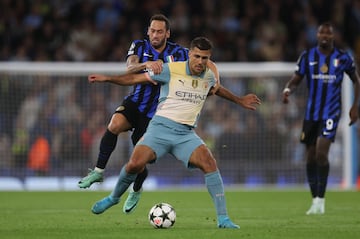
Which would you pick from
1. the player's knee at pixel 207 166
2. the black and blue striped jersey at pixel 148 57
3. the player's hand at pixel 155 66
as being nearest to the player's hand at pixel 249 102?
the player's knee at pixel 207 166

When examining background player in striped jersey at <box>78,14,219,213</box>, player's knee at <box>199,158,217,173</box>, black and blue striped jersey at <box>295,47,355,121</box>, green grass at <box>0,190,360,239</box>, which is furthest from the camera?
black and blue striped jersey at <box>295,47,355,121</box>

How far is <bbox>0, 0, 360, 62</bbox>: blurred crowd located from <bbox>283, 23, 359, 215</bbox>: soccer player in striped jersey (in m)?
8.60

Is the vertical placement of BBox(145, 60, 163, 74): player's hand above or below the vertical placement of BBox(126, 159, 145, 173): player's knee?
above

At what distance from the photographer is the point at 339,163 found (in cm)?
1877

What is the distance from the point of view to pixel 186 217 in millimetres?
11227

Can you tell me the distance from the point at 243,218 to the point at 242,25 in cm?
1150

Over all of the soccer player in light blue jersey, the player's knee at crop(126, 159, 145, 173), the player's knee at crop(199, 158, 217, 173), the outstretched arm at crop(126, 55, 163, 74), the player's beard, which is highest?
the player's beard

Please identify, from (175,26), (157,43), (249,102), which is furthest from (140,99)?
(175,26)

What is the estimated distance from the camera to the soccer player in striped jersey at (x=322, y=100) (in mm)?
12148

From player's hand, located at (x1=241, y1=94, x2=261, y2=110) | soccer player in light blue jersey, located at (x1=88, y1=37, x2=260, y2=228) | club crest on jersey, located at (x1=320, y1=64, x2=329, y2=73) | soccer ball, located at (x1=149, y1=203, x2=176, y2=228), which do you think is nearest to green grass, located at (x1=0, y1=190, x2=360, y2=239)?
soccer ball, located at (x1=149, y1=203, x2=176, y2=228)

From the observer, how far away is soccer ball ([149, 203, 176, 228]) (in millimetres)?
9500

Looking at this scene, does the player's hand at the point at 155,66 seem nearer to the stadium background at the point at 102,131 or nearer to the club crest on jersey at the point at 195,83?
the club crest on jersey at the point at 195,83

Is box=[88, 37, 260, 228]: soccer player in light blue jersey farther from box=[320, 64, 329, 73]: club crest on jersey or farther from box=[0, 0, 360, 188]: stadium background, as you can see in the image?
box=[0, 0, 360, 188]: stadium background

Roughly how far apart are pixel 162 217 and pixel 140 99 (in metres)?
1.75
